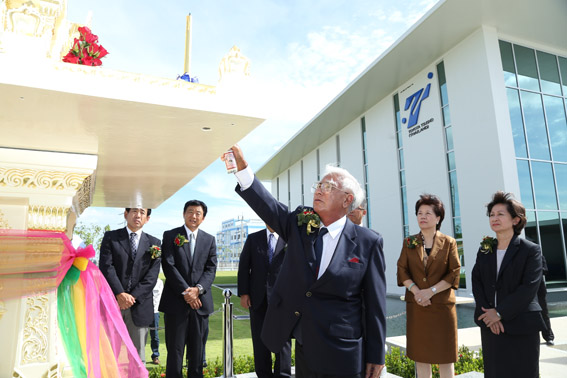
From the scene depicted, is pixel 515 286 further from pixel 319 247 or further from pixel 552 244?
pixel 552 244

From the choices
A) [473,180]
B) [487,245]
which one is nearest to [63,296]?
[487,245]

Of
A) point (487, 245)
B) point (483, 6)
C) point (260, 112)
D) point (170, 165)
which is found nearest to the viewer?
point (260, 112)

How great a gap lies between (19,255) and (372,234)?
1.81 metres

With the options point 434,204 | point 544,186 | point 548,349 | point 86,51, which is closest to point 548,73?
point 544,186

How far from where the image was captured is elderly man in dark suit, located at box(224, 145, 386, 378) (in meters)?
1.98

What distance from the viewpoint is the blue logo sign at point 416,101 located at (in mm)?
14380

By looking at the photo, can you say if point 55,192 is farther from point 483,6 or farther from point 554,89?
point 554,89

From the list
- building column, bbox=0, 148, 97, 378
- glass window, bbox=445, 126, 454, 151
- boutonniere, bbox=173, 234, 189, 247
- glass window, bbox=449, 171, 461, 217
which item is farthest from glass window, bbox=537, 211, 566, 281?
building column, bbox=0, 148, 97, 378

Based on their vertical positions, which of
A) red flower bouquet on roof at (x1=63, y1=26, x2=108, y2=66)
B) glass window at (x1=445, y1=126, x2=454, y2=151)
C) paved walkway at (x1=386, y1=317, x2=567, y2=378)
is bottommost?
paved walkway at (x1=386, y1=317, x2=567, y2=378)

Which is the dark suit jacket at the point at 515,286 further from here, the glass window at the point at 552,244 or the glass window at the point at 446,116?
the glass window at the point at 446,116

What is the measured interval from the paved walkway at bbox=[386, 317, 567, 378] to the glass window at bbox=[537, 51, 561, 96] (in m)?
9.01

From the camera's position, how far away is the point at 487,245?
3.19 metres

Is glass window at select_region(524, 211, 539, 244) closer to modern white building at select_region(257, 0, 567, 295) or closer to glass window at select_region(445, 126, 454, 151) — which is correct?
modern white building at select_region(257, 0, 567, 295)

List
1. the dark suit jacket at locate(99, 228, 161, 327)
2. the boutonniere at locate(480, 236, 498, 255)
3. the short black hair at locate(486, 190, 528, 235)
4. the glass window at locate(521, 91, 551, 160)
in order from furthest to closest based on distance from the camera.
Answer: the glass window at locate(521, 91, 551, 160), the dark suit jacket at locate(99, 228, 161, 327), the boutonniere at locate(480, 236, 498, 255), the short black hair at locate(486, 190, 528, 235)
